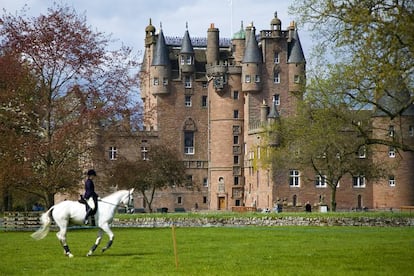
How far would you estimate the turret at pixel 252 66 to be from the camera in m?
96.9

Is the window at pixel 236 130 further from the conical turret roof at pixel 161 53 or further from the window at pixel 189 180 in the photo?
the conical turret roof at pixel 161 53

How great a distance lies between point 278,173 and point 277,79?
46.7 ft

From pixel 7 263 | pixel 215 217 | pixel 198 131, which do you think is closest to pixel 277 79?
pixel 198 131

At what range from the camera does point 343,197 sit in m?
90.1

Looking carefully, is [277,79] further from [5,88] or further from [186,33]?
[5,88]

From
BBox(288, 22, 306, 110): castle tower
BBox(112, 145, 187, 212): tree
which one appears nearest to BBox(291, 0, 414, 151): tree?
BBox(112, 145, 187, 212): tree

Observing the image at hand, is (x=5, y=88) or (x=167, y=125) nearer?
(x=5, y=88)

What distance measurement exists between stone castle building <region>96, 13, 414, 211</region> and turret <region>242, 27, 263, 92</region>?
0.11 meters

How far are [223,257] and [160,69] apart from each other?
77.0 m

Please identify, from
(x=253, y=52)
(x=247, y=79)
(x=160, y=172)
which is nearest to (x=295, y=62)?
(x=253, y=52)

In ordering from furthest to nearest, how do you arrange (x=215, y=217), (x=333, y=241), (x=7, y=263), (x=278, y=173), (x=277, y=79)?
(x=277, y=79) < (x=278, y=173) < (x=215, y=217) < (x=333, y=241) < (x=7, y=263)

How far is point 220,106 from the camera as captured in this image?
99438mm

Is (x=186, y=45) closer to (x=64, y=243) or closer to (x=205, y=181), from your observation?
(x=205, y=181)

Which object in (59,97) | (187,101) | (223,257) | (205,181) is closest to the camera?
(223,257)
